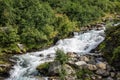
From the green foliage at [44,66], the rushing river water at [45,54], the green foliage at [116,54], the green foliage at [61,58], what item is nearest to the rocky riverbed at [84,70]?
the green foliage at [44,66]

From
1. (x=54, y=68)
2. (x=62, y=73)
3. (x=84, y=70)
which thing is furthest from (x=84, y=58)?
(x=62, y=73)

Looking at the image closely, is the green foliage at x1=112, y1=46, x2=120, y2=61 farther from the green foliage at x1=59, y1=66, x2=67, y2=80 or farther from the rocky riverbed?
the green foliage at x1=59, y1=66, x2=67, y2=80

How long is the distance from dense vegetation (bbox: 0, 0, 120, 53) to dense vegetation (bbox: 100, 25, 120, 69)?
37.2 ft

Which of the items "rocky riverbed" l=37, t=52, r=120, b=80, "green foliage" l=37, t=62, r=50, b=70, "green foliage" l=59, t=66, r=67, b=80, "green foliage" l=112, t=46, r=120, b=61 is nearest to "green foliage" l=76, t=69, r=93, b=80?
"rocky riverbed" l=37, t=52, r=120, b=80

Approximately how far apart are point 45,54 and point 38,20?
10384 millimetres

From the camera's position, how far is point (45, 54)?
37719 millimetres

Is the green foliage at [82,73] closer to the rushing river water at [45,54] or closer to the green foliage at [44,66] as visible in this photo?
the green foliage at [44,66]

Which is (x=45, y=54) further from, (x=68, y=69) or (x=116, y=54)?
(x=116, y=54)

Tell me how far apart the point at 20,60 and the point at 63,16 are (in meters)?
19.9

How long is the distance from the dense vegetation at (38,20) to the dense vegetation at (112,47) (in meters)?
11.3

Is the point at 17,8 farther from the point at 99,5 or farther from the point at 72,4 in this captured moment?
the point at 99,5

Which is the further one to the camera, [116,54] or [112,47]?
[112,47]

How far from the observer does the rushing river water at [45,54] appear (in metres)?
31.6

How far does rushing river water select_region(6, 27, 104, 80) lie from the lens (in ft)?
104
